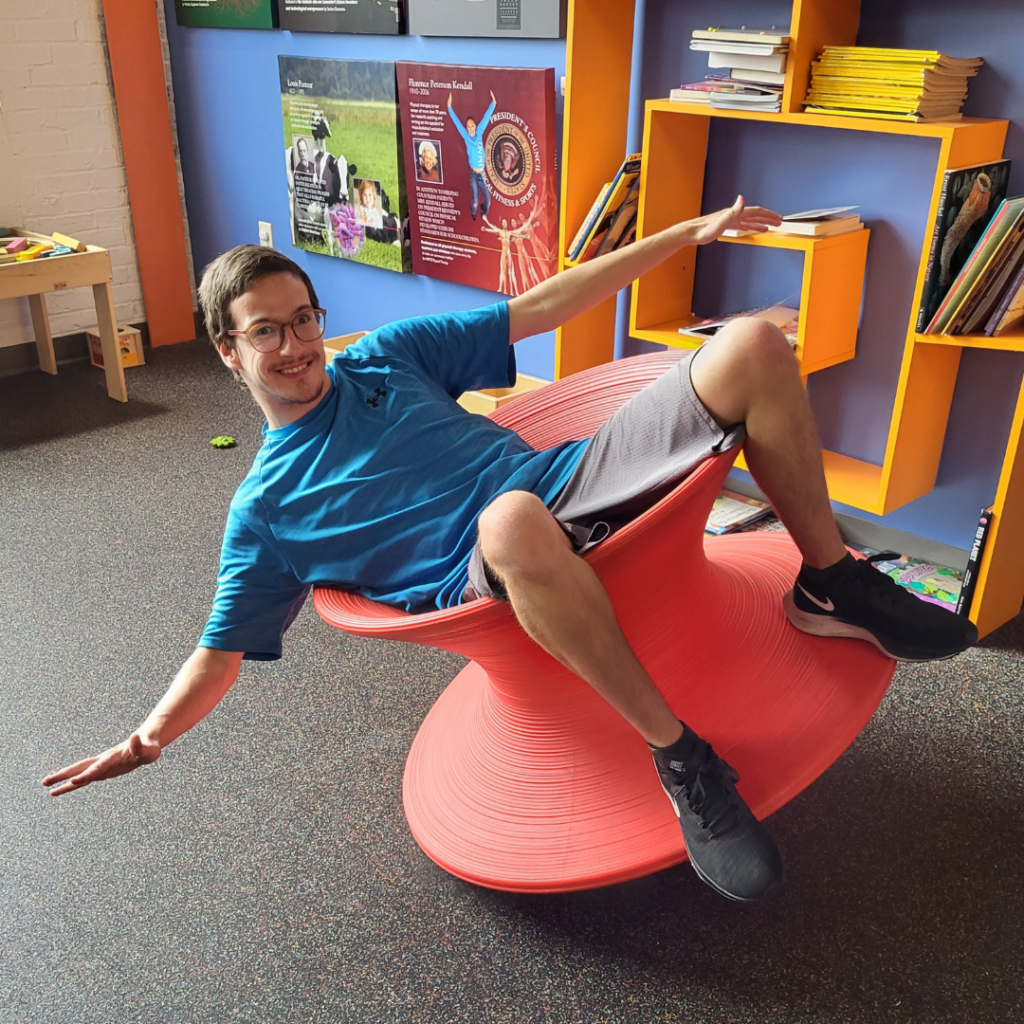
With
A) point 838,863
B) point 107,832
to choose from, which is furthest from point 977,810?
point 107,832

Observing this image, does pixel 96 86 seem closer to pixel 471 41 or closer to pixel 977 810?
pixel 471 41

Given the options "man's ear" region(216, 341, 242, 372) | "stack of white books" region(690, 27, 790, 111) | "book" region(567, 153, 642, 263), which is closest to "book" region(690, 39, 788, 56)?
"stack of white books" region(690, 27, 790, 111)

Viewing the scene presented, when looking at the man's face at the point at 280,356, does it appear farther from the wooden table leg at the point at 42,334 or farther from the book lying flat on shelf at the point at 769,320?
the wooden table leg at the point at 42,334

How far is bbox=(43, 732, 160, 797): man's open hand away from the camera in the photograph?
144cm

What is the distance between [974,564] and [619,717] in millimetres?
1112

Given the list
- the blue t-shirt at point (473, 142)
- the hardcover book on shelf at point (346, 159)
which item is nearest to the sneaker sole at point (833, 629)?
the blue t-shirt at point (473, 142)

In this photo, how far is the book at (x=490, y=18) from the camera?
3145 mm

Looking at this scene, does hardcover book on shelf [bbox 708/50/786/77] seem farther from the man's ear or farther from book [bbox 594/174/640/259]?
the man's ear

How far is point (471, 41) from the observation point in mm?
3459

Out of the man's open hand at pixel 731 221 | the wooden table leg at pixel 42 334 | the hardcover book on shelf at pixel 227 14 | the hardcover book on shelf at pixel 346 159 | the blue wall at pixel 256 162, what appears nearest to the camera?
the man's open hand at pixel 731 221

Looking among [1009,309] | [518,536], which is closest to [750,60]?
[1009,309]

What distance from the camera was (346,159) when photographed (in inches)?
159

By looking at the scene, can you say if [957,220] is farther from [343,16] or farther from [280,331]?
[343,16]

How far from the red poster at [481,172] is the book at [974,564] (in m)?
1.66
